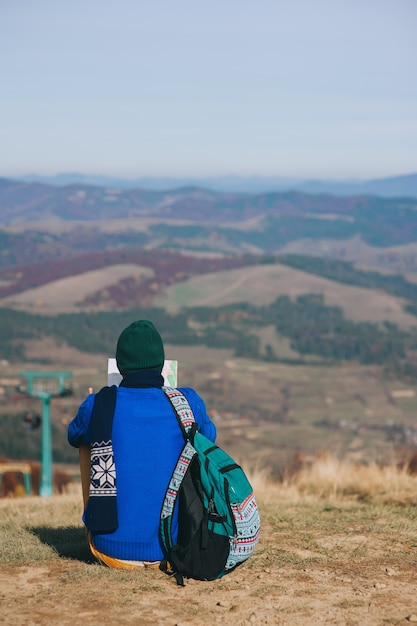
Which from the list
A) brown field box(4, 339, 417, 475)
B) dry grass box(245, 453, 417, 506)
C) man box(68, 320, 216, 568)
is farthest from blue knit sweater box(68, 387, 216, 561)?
brown field box(4, 339, 417, 475)

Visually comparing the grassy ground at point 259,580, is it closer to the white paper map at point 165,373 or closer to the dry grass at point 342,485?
the dry grass at point 342,485

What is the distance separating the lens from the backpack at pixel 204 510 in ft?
18.3

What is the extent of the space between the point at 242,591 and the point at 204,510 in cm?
57

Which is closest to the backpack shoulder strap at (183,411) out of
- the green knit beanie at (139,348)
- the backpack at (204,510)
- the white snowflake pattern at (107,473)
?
the backpack at (204,510)

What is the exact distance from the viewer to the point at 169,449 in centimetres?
574

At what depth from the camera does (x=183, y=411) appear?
5.75 metres

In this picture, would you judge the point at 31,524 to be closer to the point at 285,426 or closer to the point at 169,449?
the point at 169,449

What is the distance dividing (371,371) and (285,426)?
43.4m

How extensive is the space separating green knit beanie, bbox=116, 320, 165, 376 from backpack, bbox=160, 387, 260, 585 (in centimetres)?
27

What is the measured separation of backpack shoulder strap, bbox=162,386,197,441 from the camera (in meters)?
5.71

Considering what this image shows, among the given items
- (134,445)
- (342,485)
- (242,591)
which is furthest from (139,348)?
(342,485)

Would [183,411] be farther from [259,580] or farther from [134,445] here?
[259,580]

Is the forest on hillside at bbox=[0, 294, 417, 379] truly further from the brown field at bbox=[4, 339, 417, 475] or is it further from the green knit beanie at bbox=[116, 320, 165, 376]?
the green knit beanie at bbox=[116, 320, 165, 376]

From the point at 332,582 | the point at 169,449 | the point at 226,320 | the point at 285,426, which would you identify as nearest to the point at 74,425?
A: the point at 169,449
